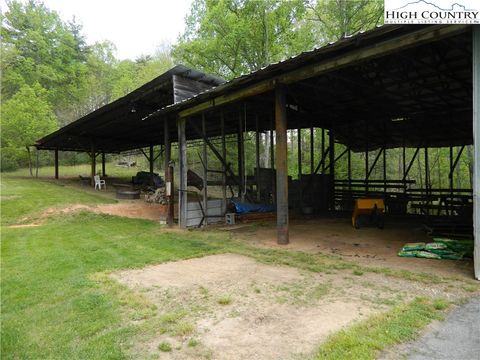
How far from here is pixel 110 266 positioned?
19.0 ft

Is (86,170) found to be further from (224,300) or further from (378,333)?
(378,333)

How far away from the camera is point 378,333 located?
299 centimetres

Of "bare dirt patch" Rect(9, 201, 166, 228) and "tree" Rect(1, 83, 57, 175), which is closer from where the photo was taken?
"bare dirt patch" Rect(9, 201, 166, 228)

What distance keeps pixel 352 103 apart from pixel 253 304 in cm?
837

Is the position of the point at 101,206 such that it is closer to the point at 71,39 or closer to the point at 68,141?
the point at 68,141

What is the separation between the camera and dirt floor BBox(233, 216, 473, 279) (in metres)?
5.37

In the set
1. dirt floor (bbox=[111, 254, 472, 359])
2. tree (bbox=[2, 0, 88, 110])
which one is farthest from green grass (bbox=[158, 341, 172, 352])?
tree (bbox=[2, 0, 88, 110])

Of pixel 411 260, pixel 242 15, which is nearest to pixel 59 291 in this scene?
pixel 411 260

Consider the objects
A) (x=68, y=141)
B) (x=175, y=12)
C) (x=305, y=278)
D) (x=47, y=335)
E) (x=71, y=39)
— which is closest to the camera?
(x=47, y=335)

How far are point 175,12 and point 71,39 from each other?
49.7 ft

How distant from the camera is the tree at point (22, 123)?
2278cm

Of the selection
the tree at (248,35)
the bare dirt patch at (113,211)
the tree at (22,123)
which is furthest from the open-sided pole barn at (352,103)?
the tree at (22,123)

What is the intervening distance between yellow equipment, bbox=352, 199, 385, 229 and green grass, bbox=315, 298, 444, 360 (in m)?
5.71

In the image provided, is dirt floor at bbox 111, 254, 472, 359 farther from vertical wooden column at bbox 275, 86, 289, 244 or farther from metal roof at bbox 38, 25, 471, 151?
metal roof at bbox 38, 25, 471, 151
